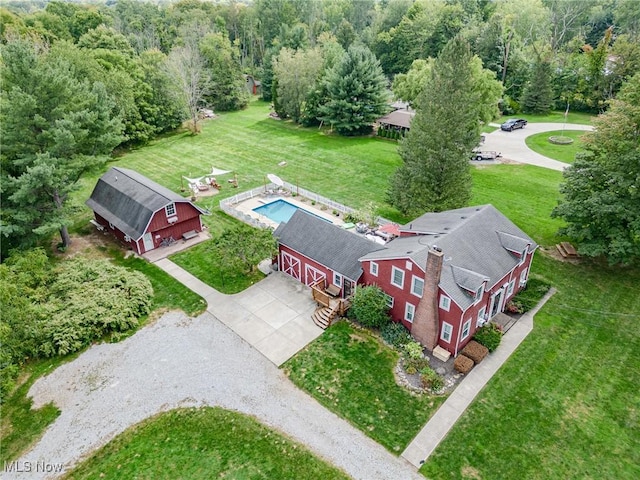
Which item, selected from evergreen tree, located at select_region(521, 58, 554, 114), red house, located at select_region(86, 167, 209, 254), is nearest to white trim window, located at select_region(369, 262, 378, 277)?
red house, located at select_region(86, 167, 209, 254)

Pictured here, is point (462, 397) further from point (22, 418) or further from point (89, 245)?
point (89, 245)

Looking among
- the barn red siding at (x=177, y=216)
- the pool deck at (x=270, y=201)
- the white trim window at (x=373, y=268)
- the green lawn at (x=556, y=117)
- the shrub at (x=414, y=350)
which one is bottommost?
the shrub at (x=414, y=350)

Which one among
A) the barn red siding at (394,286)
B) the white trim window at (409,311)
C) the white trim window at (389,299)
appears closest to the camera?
the barn red siding at (394,286)

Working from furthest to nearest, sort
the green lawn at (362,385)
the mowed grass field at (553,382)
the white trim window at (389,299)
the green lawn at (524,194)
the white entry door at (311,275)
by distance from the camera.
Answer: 1. the green lawn at (524,194)
2. the white entry door at (311,275)
3. the white trim window at (389,299)
4. the green lawn at (362,385)
5. the mowed grass field at (553,382)

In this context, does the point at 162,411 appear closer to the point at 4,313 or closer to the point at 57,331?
the point at 57,331

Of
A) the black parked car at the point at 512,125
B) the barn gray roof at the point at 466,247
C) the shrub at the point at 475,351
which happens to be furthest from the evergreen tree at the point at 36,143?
the black parked car at the point at 512,125

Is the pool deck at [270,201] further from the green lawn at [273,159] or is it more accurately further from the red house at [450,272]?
the red house at [450,272]

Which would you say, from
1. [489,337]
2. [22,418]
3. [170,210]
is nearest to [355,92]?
[170,210]
